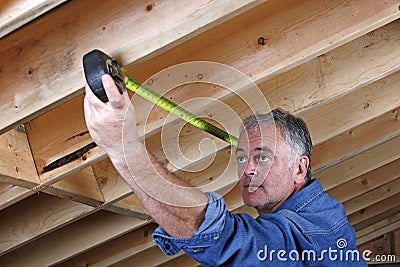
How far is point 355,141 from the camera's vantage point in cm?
351

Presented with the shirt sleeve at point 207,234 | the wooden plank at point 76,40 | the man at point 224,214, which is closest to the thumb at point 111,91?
the man at point 224,214

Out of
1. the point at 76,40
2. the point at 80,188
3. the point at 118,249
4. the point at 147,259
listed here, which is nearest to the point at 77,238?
the point at 118,249

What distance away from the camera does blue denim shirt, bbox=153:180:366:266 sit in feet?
4.83

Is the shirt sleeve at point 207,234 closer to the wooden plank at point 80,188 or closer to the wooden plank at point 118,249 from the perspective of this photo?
the wooden plank at point 80,188

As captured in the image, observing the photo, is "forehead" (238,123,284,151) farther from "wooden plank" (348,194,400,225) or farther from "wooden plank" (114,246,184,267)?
"wooden plank" (348,194,400,225)

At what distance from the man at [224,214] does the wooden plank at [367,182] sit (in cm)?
247

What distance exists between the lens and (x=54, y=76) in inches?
71.7

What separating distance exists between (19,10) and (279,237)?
778mm

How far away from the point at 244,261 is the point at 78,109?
928 millimetres

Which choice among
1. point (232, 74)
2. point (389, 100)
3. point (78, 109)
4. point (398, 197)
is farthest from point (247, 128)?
point (398, 197)

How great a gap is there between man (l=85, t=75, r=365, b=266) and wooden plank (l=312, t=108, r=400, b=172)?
1.54 m

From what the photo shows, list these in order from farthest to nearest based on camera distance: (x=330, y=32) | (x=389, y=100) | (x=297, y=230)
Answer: (x=389, y=100) < (x=330, y=32) < (x=297, y=230)

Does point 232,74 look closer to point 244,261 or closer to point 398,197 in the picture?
point 244,261

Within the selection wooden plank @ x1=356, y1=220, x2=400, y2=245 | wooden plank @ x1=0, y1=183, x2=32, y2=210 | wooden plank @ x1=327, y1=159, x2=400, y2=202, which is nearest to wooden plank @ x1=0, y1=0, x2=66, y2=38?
wooden plank @ x1=0, y1=183, x2=32, y2=210
